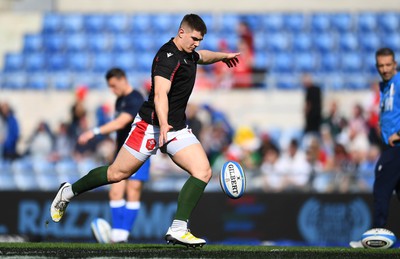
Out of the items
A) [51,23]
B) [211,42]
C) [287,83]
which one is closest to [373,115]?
[287,83]

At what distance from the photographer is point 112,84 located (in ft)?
37.9

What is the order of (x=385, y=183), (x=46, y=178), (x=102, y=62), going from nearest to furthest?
(x=385, y=183) < (x=46, y=178) < (x=102, y=62)

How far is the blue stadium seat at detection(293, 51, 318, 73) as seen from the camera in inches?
819

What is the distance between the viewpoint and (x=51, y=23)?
22.9 m

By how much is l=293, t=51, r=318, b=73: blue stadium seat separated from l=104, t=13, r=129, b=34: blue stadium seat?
14.5 feet

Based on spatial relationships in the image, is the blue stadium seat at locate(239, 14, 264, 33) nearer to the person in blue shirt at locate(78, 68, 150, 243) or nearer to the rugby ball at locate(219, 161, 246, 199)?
the person in blue shirt at locate(78, 68, 150, 243)

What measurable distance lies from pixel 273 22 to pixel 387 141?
12130mm

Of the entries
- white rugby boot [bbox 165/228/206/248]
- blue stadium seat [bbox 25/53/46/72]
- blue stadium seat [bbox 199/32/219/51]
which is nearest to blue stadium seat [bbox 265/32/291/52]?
blue stadium seat [bbox 199/32/219/51]

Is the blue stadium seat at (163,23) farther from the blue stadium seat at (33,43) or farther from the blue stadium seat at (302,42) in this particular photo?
the blue stadium seat at (302,42)

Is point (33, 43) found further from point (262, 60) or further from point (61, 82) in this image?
point (262, 60)

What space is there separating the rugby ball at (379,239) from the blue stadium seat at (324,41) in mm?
11944

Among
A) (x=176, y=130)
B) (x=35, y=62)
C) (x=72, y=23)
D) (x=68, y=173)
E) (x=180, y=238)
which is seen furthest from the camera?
(x=72, y=23)

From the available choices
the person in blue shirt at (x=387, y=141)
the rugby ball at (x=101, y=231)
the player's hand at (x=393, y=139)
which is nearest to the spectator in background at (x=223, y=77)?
the rugby ball at (x=101, y=231)

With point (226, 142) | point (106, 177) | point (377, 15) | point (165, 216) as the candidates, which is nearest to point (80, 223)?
point (165, 216)
